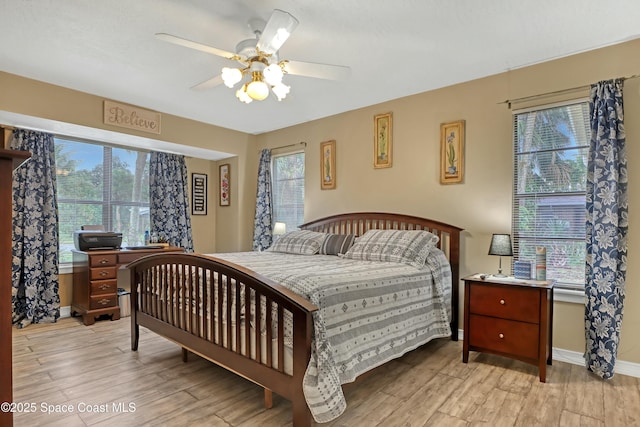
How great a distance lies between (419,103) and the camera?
3.79m

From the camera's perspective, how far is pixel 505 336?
2.66 metres

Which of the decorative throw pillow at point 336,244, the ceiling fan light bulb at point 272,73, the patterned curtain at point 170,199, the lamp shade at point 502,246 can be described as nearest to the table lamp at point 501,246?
the lamp shade at point 502,246

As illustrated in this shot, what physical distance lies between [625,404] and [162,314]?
127 inches

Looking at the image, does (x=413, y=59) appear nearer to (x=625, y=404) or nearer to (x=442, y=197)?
(x=442, y=197)

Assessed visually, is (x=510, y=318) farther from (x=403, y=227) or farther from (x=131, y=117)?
(x=131, y=117)

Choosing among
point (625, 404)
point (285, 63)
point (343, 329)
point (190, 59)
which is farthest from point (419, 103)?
point (625, 404)

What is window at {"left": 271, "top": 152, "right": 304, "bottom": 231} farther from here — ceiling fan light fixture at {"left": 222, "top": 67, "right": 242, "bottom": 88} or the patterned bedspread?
ceiling fan light fixture at {"left": 222, "top": 67, "right": 242, "bottom": 88}

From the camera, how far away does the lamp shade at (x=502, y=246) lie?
2811 millimetres

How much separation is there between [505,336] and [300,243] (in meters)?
2.14

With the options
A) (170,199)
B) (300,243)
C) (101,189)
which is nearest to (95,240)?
(101,189)

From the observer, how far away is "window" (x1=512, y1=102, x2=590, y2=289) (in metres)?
2.90

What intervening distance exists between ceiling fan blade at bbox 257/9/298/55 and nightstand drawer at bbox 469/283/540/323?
2.29 meters

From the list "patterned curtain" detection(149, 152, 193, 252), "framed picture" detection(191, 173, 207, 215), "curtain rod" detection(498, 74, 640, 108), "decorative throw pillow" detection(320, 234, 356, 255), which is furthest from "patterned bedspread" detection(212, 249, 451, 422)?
"framed picture" detection(191, 173, 207, 215)

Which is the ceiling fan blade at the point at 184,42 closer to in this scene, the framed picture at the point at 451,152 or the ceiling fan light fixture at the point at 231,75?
the ceiling fan light fixture at the point at 231,75
